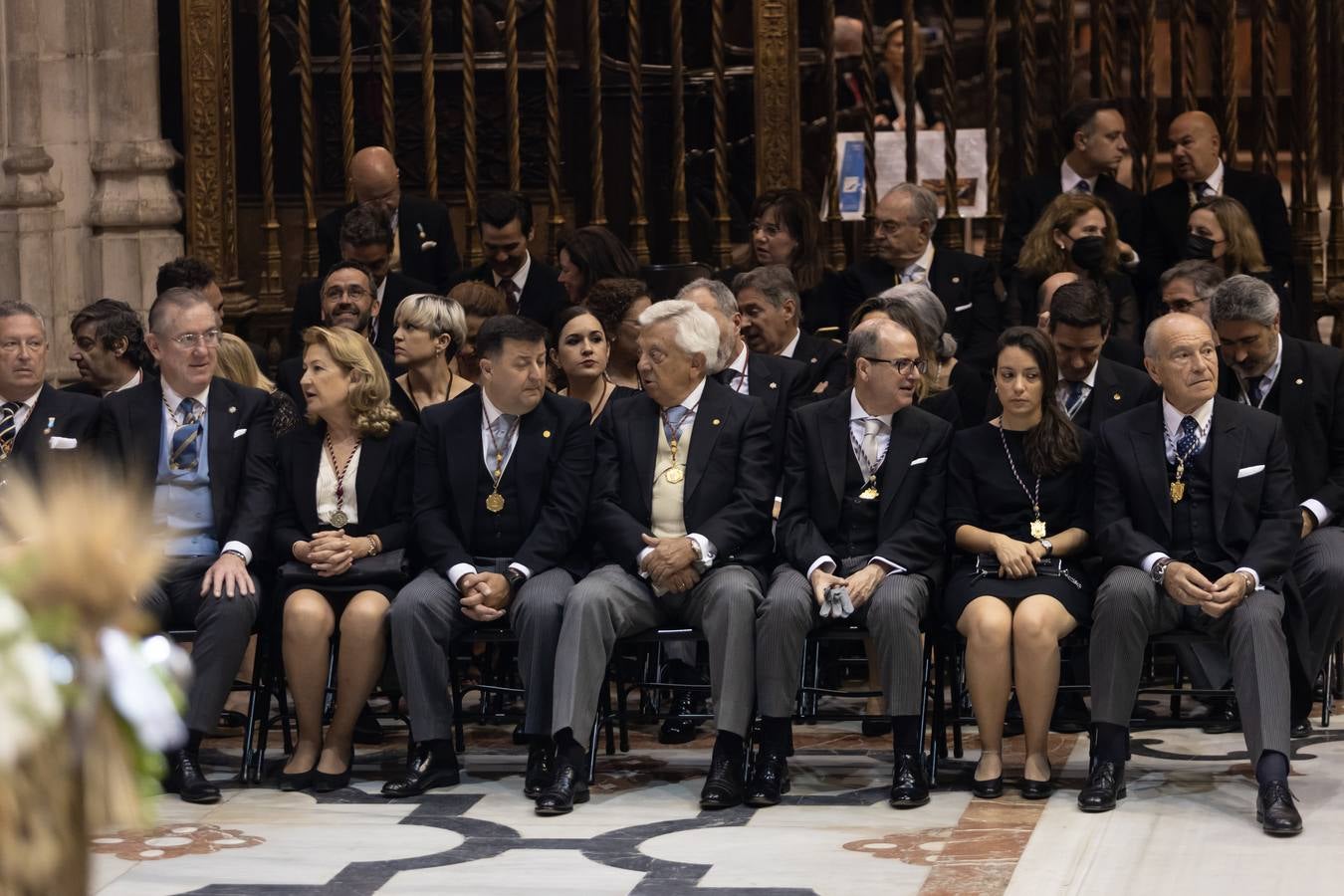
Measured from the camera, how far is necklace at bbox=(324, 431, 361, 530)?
19.3ft

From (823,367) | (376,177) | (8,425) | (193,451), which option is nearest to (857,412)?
(823,367)

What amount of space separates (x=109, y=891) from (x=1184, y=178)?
15.5 feet

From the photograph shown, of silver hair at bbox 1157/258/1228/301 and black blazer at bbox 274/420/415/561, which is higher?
silver hair at bbox 1157/258/1228/301

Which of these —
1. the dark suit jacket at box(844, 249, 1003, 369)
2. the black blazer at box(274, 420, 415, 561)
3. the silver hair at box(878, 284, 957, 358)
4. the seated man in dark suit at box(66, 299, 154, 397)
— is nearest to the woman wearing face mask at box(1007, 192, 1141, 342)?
the dark suit jacket at box(844, 249, 1003, 369)

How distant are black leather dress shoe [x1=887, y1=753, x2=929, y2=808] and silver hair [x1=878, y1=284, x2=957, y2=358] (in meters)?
1.41

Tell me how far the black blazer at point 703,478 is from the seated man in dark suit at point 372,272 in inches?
60.2

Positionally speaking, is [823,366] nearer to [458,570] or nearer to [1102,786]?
[458,570]

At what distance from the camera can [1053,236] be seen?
705 cm

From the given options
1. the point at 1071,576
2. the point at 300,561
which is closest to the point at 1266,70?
the point at 1071,576

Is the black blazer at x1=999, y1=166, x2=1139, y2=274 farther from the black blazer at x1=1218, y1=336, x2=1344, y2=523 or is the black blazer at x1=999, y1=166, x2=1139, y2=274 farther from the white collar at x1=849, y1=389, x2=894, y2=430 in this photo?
the white collar at x1=849, y1=389, x2=894, y2=430

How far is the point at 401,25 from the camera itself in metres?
8.90

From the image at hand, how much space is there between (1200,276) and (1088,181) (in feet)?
4.42

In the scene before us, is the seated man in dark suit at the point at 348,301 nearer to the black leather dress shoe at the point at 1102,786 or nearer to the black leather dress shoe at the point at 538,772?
the black leather dress shoe at the point at 538,772

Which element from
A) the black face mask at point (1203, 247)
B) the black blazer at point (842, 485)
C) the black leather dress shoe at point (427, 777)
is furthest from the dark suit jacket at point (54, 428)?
the black face mask at point (1203, 247)
